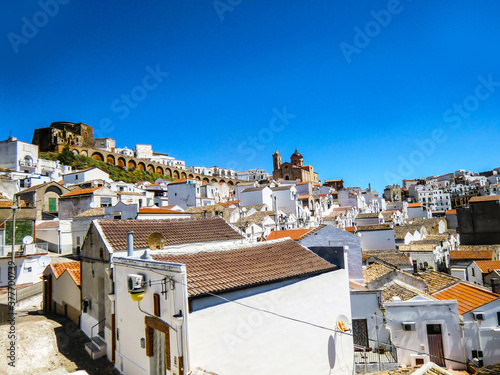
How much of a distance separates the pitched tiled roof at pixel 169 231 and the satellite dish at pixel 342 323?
6.86 m

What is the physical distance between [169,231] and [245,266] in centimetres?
596

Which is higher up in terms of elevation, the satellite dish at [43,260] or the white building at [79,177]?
the white building at [79,177]

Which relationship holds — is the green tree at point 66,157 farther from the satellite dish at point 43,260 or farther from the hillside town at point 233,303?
the satellite dish at point 43,260

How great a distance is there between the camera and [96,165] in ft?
232

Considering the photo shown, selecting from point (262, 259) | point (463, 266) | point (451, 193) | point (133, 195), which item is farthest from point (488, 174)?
point (262, 259)

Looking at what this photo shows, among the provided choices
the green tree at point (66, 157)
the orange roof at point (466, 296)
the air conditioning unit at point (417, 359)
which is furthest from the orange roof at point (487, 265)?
the green tree at point (66, 157)

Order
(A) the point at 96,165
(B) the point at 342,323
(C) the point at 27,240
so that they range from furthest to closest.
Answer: (A) the point at 96,165 → (C) the point at 27,240 → (B) the point at 342,323

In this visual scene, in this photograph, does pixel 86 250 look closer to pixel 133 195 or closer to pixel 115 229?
pixel 115 229

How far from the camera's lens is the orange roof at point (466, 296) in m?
16.0

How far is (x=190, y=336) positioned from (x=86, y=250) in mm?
9362

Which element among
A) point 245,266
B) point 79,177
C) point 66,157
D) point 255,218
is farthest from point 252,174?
point 245,266

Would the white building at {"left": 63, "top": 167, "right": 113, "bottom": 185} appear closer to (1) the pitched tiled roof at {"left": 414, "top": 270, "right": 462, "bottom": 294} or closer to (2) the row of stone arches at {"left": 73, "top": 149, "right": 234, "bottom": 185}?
(2) the row of stone arches at {"left": 73, "top": 149, "right": 234, "bottom": 185}

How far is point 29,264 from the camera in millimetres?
22422

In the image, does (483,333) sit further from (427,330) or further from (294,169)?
(294,169)
